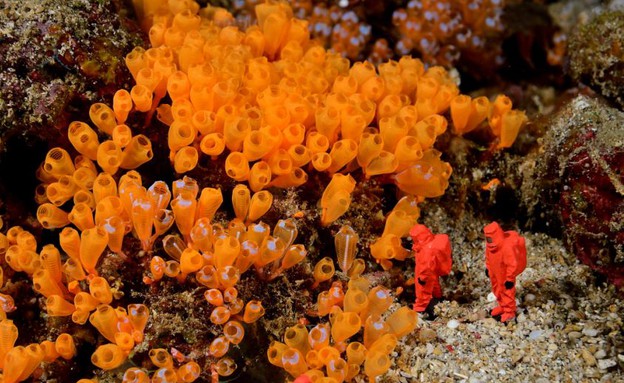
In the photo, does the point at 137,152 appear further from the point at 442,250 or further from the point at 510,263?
the point at 510,263

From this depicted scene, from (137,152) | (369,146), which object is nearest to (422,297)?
(369,146)

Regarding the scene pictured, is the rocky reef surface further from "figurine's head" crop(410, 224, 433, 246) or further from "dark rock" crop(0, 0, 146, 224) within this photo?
"figurine's head" crop(410, 224, 433, 246)

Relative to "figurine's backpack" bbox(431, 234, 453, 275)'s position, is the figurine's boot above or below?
below

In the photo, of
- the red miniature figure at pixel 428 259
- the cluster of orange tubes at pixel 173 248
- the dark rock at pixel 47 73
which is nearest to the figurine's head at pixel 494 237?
the red miniature figure at pixel 428 259

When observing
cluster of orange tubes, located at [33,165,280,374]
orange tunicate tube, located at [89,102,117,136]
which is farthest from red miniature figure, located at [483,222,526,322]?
orange tunicate tube, located at [89,102,117,136]

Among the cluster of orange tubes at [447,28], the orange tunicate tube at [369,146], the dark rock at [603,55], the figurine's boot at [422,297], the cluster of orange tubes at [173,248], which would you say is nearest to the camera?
the cluster of orange tubes at [173,248]

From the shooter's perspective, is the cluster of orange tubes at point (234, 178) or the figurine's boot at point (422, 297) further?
the figurine's boot at point (422, 297)

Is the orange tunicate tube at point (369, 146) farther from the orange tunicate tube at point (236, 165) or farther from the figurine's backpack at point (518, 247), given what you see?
the figurine's backpack at point (518, 247)
